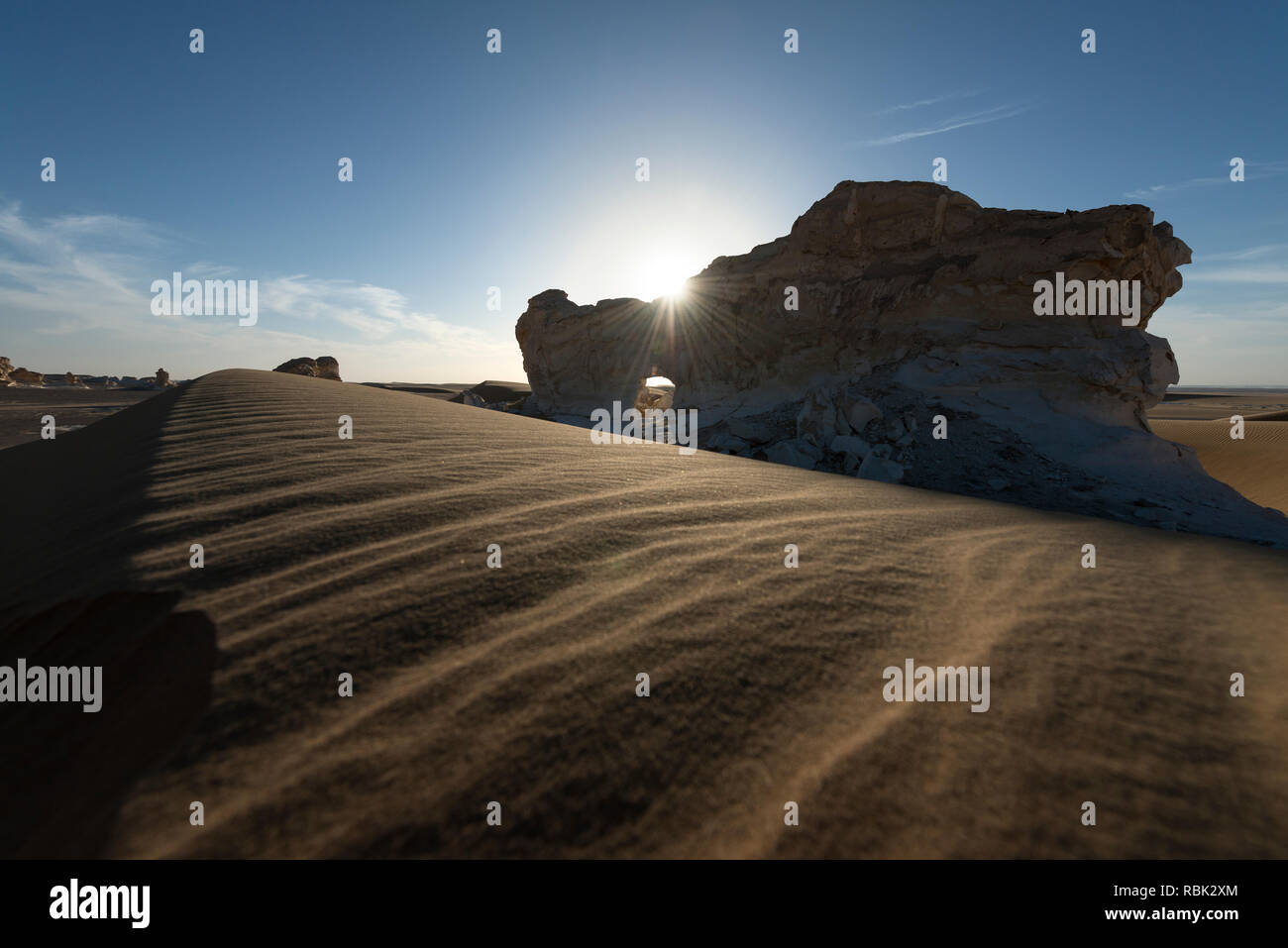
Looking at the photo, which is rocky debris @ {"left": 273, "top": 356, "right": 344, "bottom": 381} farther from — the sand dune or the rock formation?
the sand dune

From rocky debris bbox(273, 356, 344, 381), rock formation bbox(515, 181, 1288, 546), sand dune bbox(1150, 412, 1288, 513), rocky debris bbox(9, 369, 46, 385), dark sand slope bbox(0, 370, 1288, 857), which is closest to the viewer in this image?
dark sand slope bbox(0, 370, 1288, 857)

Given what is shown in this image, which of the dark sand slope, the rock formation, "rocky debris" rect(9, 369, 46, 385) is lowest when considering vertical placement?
the dark sand slope

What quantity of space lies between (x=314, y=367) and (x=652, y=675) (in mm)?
21083

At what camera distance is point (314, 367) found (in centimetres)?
1820

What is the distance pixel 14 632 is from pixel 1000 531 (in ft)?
11.4

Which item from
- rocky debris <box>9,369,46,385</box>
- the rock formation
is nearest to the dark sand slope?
the rock formation

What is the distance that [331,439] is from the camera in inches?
114

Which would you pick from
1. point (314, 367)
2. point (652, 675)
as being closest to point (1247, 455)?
point (652, 675)

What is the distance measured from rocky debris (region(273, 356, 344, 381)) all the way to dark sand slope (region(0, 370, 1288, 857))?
1633 centimetres

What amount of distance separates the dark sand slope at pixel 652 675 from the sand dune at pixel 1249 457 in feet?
44.6

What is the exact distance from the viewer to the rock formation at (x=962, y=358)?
6.57 metres

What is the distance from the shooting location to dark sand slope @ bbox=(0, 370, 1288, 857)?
81cm

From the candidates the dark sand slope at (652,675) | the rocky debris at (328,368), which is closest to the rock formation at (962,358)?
the dark sand slope at (652,675)
